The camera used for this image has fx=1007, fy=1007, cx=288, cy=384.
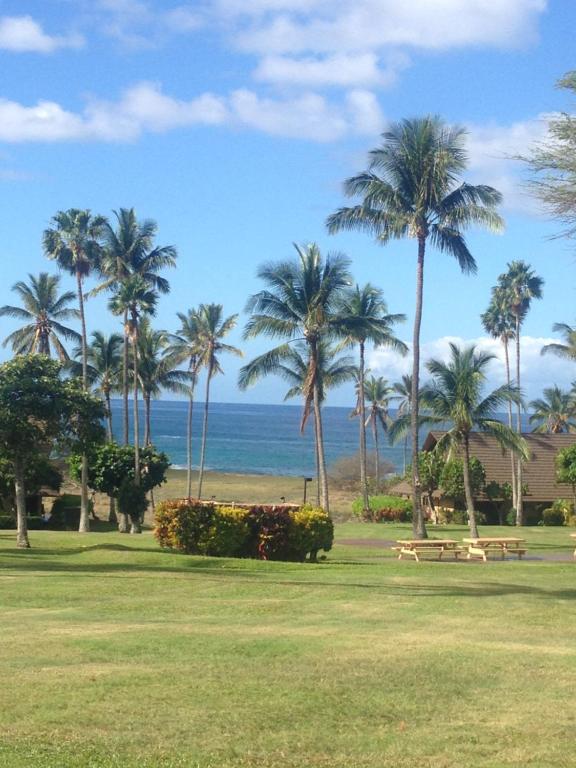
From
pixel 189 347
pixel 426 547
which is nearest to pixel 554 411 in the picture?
pixel 189 347

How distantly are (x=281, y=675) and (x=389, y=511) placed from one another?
178 feet

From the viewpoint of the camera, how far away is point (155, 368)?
66500 millimetres

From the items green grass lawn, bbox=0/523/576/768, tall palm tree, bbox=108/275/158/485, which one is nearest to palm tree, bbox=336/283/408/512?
tall palm tree, bbox=108/275/158/485

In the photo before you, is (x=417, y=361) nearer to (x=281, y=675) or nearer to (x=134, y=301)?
(x=134, y=301)

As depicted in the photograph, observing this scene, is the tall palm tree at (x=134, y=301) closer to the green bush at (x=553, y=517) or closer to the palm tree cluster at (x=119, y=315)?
the palm tree cluster at (x=119, y=315)

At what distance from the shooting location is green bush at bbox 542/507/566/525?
6178 centimetres

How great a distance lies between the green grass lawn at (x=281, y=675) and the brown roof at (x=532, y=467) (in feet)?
156

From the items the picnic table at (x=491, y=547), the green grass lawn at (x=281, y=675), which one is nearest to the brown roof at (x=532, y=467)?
the picnic table at (x=491, y=547)

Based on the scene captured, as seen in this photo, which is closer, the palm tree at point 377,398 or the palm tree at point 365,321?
the palm tree at point 365,321

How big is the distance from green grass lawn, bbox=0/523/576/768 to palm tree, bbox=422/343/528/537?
20.3 meters

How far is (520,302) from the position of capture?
68812 mm

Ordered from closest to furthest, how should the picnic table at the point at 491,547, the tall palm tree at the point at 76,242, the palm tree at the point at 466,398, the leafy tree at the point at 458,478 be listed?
the picnic table at the point at 491,547 < the palm tree at the point at 466,398 < the tall palm tree at the point at 76,242 < the leafy tree at the point at 458,478

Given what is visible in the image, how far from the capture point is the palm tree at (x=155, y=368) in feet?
217

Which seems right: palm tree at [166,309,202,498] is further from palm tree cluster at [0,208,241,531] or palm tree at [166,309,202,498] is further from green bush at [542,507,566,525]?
green bush at [542,507,566,525]
